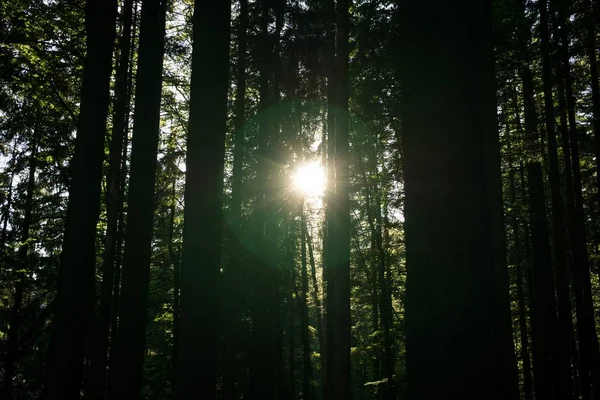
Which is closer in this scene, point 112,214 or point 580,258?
point 112,214

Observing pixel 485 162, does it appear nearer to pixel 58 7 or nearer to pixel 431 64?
pixel 431 64

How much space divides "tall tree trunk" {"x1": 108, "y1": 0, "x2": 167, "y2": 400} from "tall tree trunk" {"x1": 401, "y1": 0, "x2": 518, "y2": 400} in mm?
5738

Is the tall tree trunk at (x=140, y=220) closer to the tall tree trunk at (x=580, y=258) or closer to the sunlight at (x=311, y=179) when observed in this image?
the sunlight at (x=311, y=179)

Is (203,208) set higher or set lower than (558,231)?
lower

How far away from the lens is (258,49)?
14.6 metres

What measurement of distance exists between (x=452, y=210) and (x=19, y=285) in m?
17.3

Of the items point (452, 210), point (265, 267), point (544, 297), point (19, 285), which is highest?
point (265, 267)

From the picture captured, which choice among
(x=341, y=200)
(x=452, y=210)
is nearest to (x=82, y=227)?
(x=341, y=200)

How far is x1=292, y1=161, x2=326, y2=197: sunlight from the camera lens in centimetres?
1802

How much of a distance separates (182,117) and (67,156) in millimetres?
4684

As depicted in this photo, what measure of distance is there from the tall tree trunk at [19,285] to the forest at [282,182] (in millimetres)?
171

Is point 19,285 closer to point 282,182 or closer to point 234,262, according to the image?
point 234,262

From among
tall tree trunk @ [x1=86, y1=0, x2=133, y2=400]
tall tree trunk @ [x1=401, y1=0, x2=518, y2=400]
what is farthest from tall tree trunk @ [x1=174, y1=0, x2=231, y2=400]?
tall tree trunk @ [x1=86, y1=0, x2=133, y2=400]

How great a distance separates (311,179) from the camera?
19031 millimetres
